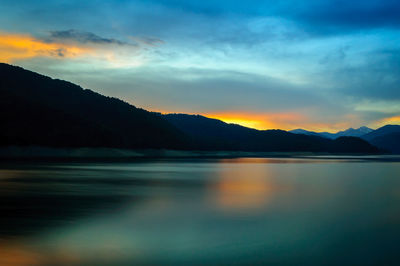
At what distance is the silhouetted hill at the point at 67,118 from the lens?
9762cm

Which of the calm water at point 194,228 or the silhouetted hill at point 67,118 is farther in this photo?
the silhouetted hill at point 67,118

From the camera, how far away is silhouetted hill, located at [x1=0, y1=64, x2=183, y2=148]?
9762 cm

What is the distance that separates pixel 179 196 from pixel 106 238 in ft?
33.1

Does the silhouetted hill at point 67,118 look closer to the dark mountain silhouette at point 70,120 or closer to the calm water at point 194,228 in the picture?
the dark mountain silhouette at point 70,120

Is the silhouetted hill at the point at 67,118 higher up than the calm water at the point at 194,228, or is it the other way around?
the silhouetted hill at the point at 67,118

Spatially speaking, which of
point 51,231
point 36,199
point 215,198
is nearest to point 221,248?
point 51,231

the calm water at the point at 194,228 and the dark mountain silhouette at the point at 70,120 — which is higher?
the dark mountain silhouette at the point at 70,120

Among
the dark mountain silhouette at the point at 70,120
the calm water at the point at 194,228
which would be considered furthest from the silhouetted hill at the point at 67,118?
the calm water at the point at 194,228

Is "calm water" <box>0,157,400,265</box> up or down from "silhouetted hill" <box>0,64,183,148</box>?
down

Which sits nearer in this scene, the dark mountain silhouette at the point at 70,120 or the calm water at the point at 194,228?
the calm water at the point at 194,228

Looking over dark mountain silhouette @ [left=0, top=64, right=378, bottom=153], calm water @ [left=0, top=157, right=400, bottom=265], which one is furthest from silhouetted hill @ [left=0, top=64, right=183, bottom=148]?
calm water @ [left=0, top=157, right=400, bottom=265]

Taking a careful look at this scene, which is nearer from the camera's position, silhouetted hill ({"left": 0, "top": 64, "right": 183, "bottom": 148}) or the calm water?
the calm water

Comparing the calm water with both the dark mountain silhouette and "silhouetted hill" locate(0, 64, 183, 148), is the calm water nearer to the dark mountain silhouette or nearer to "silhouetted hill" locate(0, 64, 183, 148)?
the dark mountain silhouette

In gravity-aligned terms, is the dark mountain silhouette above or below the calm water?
above
